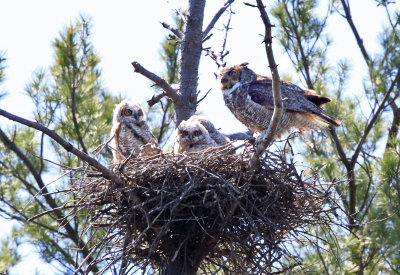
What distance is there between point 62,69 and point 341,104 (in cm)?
269

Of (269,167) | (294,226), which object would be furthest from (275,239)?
(269,167)

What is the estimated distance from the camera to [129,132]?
5.10 metres

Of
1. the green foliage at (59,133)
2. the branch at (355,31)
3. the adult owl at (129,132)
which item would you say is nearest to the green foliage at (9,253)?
the green foliage at (59,133)

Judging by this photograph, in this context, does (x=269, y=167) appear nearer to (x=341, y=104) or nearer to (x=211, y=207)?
(x=211, y=207)

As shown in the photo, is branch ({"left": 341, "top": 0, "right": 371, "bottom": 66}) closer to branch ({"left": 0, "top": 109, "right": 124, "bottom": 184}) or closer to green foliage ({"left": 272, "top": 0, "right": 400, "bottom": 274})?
green foliage ({"left": 272, "top": 0, "right": 400, "bottom": 274})

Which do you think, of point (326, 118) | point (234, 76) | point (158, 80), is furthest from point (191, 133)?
point (326, 118)

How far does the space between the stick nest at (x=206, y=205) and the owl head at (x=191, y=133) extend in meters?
0.64

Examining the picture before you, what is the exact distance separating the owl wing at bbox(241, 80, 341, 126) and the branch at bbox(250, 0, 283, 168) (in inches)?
54.2

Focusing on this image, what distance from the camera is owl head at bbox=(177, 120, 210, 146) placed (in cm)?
482

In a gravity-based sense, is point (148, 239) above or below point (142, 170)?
below

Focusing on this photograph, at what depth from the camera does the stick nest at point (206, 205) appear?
384 cm

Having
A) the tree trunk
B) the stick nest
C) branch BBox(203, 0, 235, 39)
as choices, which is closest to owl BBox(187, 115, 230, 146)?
the tree trunk

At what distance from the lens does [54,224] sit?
267 inches

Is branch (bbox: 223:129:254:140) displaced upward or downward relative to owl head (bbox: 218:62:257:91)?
downward
